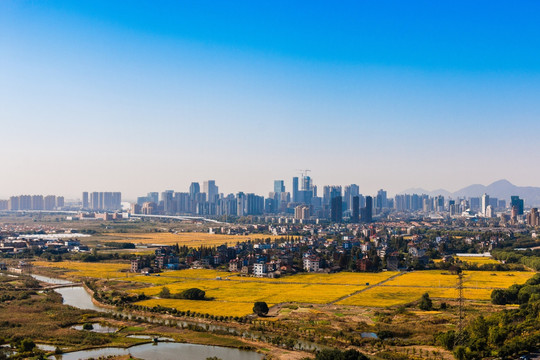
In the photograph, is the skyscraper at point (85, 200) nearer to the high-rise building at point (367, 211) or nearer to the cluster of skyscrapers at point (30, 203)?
the cluster of skyscrapers at point (30, 203)

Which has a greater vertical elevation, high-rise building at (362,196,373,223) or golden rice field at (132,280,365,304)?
high-rise building at (362,196,373,223)

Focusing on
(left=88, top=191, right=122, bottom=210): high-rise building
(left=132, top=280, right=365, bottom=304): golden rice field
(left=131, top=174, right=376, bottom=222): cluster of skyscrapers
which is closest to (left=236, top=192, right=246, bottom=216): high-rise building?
(left=131, top=174, right=376, bottom=222): cluster of skyscrapers

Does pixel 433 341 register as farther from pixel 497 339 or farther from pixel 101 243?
pixel 101 243

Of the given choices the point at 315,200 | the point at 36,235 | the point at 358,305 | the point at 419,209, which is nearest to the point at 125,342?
the point at 358,305

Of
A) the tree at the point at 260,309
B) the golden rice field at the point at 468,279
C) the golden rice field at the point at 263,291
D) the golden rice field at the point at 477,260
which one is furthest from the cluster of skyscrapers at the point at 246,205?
the tree at the point at 260,309

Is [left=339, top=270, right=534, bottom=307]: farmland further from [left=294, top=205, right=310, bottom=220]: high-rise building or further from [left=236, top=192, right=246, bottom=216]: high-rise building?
[left=236, top=192, right=246, bottom=216]: high-rise building
